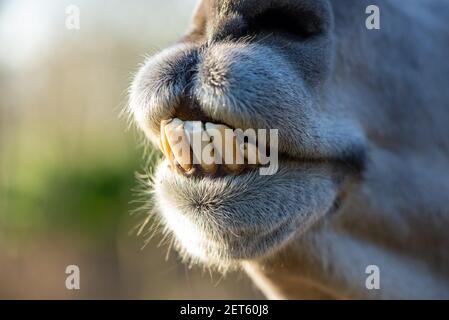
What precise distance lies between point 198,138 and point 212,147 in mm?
46

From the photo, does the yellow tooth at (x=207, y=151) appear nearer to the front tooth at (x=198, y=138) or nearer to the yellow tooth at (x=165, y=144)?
the front tooth at (x=198, y=138)

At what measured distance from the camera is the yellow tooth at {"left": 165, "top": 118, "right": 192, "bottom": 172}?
2.01 meters

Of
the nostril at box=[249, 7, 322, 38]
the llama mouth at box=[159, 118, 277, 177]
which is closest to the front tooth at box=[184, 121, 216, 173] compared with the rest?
the llama mouth at box=[159, 118, 277, 177]

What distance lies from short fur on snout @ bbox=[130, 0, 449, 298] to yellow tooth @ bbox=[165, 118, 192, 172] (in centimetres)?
5

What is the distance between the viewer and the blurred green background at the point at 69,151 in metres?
9.55

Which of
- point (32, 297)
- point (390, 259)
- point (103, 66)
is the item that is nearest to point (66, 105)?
point (103, 66)

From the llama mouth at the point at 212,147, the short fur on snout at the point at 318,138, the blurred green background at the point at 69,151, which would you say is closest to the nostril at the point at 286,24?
the short fur on snout at the point at 318,138

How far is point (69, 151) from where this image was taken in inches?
379

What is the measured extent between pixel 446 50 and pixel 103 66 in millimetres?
8526

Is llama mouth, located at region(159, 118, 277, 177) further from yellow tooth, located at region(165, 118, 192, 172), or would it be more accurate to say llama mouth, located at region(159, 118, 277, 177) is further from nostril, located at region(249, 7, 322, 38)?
nostril, located at region(249, 7, 322, 38)

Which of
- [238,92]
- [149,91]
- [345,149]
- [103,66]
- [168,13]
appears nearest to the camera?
[238,92]

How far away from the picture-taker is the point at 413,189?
8.30 feet
